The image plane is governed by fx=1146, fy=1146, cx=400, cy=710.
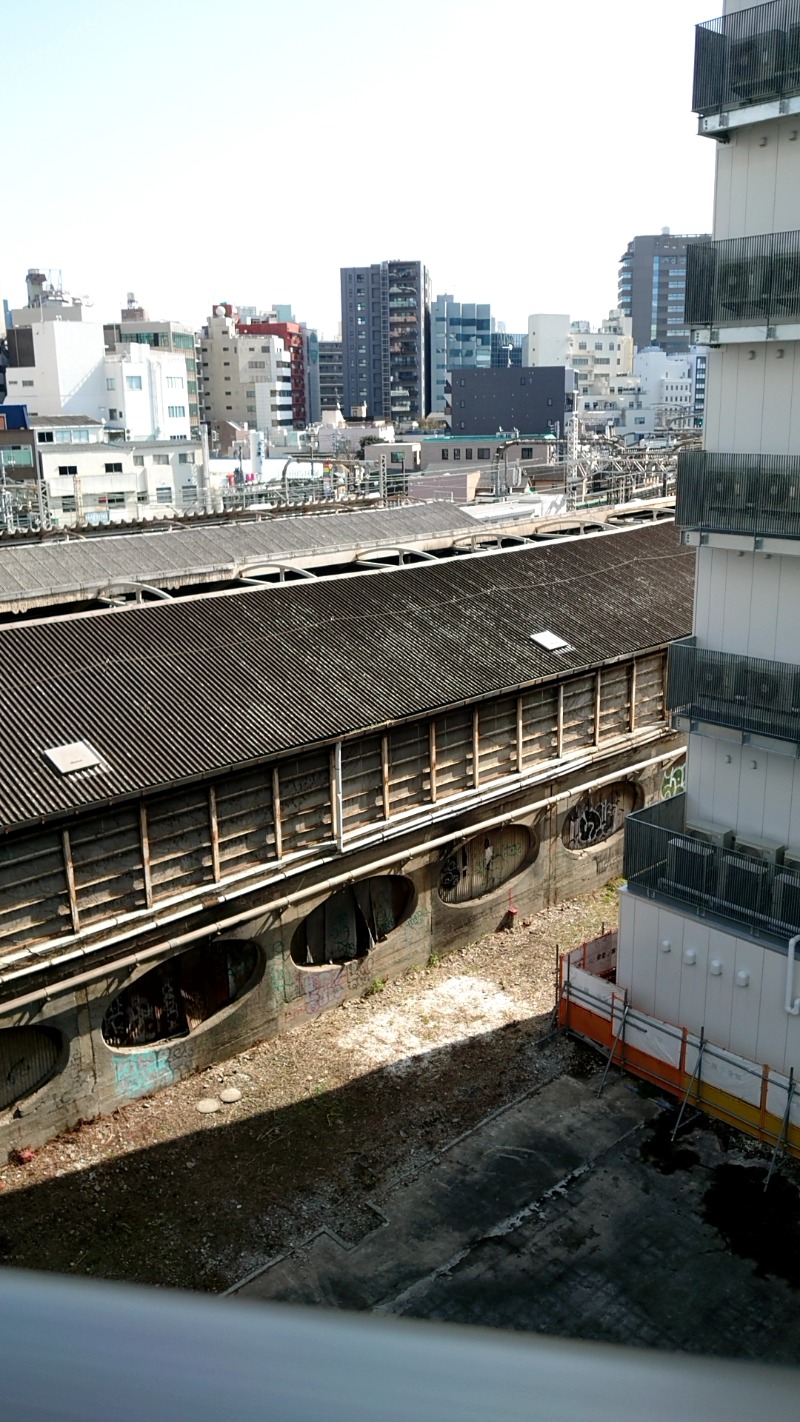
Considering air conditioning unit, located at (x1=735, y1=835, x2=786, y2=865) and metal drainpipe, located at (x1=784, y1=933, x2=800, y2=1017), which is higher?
air conditioning unit, located at (x1=735, y1=835, x2=786, y2=865)

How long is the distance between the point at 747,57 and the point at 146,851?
15009mm

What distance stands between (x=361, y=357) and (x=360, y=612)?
477 feet

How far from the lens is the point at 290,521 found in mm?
43906

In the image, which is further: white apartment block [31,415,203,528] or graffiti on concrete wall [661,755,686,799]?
white apartment block [31,415,203,528]

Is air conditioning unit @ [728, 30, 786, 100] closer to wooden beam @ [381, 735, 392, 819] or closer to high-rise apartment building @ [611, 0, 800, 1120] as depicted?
high-rise apartment building @ [611, 0, 800, 1120]

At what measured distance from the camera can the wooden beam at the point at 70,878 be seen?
17359 mm

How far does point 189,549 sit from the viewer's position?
39250 millimetres

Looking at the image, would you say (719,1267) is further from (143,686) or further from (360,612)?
(360,612)

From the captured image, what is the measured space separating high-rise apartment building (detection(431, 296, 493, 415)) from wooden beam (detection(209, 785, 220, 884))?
157 meters

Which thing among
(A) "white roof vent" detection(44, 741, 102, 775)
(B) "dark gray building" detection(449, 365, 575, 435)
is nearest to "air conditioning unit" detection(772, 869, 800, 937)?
(A) "white roof vent" detection(44, 741, 102, 775)

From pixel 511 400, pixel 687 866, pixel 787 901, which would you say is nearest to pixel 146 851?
pixel 687 866

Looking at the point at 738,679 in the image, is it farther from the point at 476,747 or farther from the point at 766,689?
the point at 476,747

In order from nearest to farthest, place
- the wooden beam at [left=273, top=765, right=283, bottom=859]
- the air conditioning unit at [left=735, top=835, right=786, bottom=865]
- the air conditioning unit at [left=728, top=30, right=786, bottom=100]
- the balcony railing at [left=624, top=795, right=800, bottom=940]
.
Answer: the air conditioning unit at [left=728, top=30, right=786, bottom=100]
the balcony railing at [left=624, top=795, right=800, bottom=940]
the air conditioning unit at [left=735, top=835, right=786, bottom=865]
the wooden beam at [left=273, top=765, right=283, bottom=859]

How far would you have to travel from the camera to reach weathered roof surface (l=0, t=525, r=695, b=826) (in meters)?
18.8
